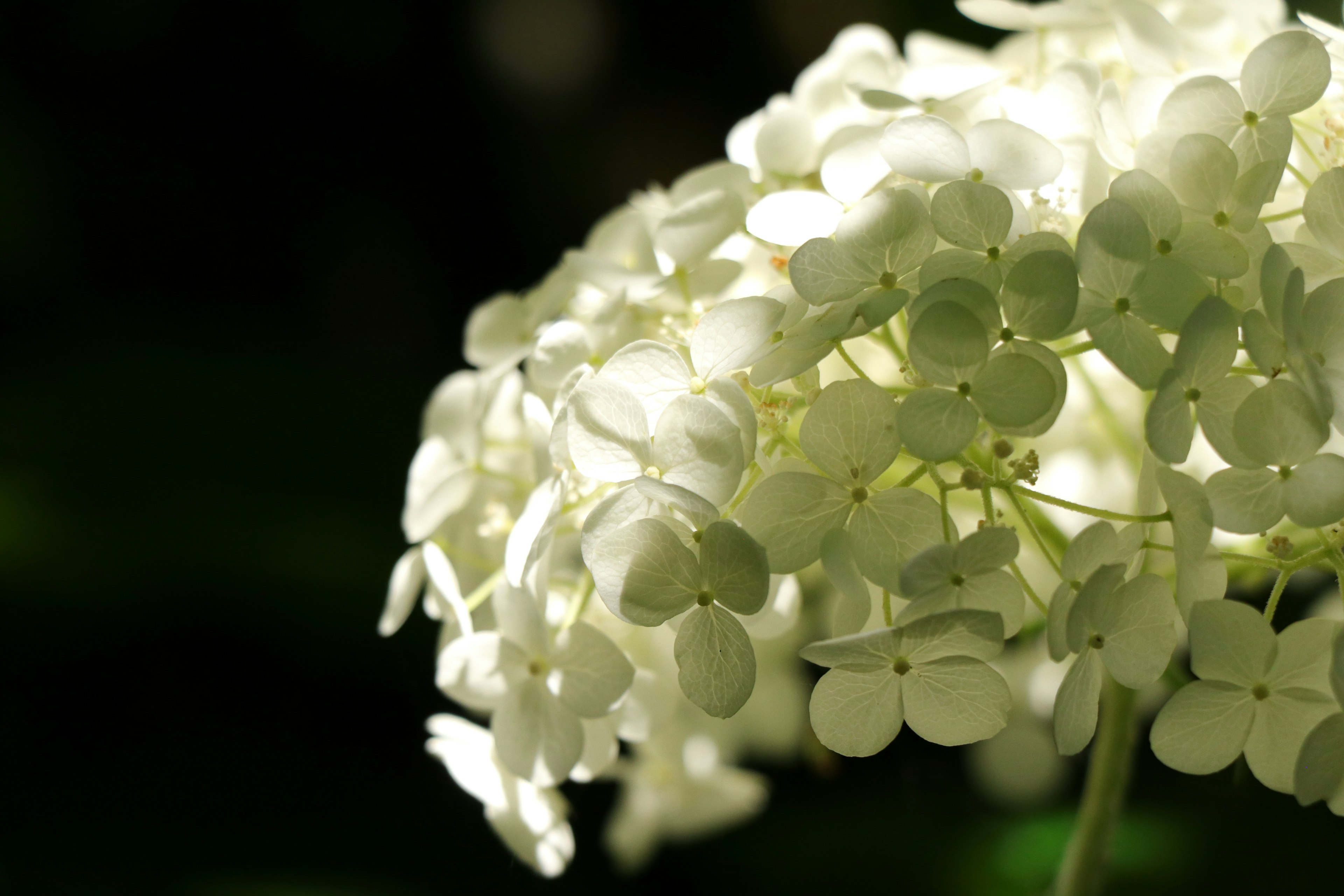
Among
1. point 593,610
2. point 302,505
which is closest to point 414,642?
point 302,505

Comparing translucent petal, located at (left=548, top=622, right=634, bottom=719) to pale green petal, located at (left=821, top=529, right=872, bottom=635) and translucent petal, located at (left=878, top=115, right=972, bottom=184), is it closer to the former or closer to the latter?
pale green petal, located at (left=821, top=529, right=872, bottom=635)

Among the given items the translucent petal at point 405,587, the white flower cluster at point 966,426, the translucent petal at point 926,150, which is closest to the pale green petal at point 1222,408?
the white flower cluster at point 966,426

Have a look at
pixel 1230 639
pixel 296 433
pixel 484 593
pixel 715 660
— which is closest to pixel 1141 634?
pixel 1230 639

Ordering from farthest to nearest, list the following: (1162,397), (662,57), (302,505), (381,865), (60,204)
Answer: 1. (662,57)
2. (60,204)
3. (302,505)
4. (381,865)
5. (1162,397)

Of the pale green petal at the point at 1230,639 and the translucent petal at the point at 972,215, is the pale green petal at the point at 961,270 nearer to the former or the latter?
the translucent petal at the point at 972,215

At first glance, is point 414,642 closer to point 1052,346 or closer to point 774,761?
point 774,761

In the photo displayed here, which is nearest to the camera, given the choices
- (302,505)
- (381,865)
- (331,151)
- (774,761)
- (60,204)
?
(774,761)

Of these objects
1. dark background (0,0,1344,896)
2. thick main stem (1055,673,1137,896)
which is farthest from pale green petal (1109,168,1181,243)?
dark background (0,0,1344,896)

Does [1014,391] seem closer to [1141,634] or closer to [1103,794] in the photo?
[1141,634]
